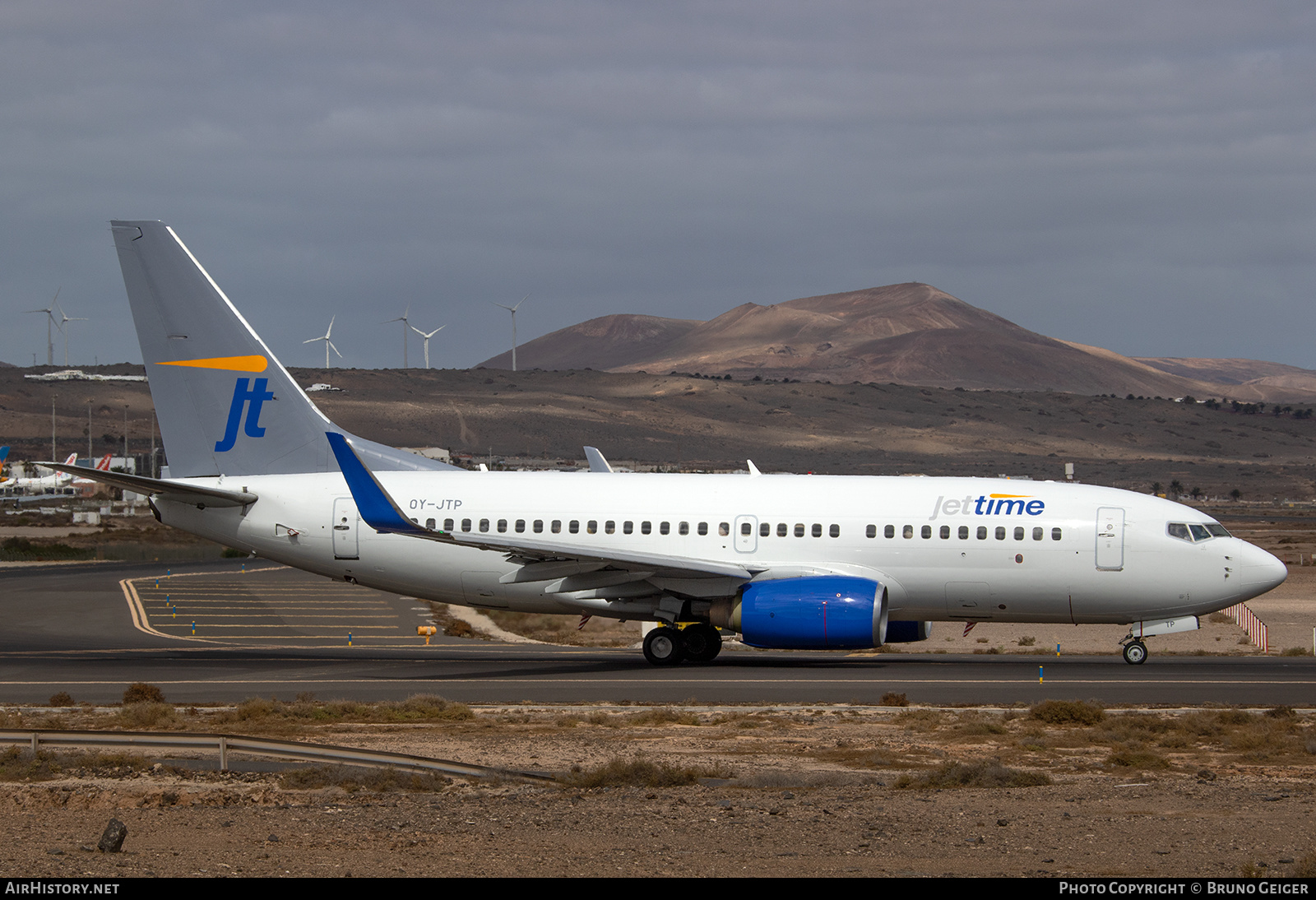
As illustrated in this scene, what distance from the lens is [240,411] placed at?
32.1 meters

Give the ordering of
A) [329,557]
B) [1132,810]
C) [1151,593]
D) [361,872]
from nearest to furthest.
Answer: [361,872]
[1132,810]
[1151,593]
[329,557]

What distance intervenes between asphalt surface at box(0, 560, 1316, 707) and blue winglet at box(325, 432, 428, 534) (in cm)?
308

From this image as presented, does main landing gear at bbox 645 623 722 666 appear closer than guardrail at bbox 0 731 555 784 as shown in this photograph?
No

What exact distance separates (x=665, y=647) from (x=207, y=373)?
12.6 m

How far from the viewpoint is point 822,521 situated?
29.4 m

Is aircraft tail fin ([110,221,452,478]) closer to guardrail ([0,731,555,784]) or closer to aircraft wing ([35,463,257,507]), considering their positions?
aircraft wing ([35,463,257,507])

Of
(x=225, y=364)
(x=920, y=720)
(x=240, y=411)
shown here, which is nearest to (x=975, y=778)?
(x=920, y=720)

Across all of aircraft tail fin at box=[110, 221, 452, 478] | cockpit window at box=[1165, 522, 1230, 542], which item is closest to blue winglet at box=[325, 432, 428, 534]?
aircraft tail fin at box=[110, 221, 452, 478]

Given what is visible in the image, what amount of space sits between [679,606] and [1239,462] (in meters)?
171

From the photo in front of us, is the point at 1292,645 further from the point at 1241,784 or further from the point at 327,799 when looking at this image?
the point at 327,799

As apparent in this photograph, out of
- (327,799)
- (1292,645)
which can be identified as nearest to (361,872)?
(327,799)

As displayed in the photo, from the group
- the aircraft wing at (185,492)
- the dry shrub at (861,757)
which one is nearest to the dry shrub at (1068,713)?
the dry shrub at (861,757)

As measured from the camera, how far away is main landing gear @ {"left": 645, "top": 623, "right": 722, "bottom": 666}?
2983 centimetres

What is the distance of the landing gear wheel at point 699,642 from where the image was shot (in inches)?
1182
